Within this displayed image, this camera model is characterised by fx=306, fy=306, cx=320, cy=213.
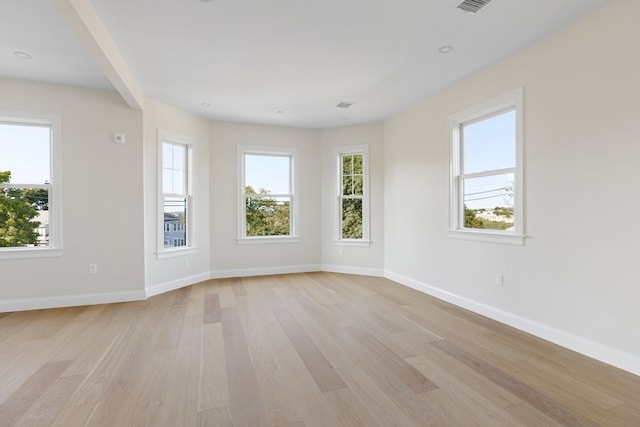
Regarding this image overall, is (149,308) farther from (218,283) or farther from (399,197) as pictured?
(399,197)

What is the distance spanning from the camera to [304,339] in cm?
284

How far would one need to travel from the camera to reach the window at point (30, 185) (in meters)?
3.71

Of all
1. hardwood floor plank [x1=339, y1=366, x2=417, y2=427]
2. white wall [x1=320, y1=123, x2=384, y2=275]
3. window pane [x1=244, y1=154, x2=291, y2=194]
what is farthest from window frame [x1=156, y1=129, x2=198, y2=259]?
hardwood floor plank [x1=339, y1=366, x2=417, y2=427]

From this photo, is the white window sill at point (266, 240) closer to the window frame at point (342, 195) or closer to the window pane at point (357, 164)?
the window frame at point (342, 195)

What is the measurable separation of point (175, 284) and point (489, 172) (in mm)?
4581

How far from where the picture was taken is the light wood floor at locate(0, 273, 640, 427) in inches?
70.5

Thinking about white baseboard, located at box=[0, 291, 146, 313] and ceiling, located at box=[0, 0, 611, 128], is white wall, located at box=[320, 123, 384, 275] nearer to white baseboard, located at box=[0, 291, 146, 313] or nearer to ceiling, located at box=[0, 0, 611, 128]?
ceiling, located at box=[0, 0, 611, 128]

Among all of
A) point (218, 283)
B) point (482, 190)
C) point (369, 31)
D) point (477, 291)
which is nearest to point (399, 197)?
point (482, 190)

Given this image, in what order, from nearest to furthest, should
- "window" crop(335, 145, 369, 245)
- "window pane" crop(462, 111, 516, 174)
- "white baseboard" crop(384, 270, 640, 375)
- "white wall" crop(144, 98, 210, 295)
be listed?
"white baseboard" crop(384, 270, 640, 375) → "window pane" crop(462, 111, 516, 174) → "white wall" crop(144, 98, 210, 295) → "window" crop(335, 145, 369, 245)

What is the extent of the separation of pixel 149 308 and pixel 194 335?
3.93 feet

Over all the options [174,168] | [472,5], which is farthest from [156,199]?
[472,5]

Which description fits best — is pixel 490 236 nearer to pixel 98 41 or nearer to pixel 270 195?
pixel 270 195

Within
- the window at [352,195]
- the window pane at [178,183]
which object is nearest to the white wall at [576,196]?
the window at [352,195]

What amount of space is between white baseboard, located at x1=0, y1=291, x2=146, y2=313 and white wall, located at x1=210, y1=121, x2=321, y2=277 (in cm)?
146
